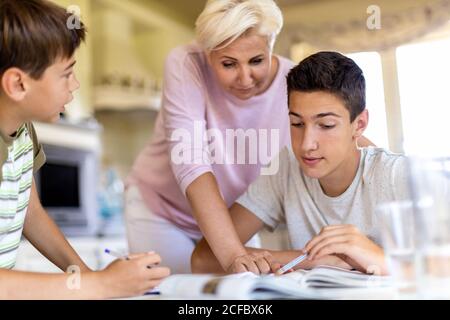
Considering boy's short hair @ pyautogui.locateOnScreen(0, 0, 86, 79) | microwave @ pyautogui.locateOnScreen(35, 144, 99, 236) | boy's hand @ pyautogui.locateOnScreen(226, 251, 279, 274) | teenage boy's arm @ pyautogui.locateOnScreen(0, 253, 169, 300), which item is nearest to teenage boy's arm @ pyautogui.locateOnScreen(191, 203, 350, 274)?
boy's hand @ pyautogui.locateOnScreen(226, 251, 279, 274)

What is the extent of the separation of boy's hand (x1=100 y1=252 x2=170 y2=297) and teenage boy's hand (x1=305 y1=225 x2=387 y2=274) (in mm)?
230

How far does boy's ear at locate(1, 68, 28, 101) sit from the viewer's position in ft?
2.17

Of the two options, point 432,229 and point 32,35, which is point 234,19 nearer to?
point 32,35

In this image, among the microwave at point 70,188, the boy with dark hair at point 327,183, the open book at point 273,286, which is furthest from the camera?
the microwave at point 70,188

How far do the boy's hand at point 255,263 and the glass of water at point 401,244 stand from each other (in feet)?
0.69

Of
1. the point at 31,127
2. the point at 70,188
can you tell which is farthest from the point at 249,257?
the point at 70,188

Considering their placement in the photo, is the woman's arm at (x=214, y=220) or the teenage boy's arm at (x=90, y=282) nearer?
the teenage boy's arm at (x=90, y=282)

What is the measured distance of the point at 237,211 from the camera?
1035mm

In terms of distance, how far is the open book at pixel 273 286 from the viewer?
53 centimetres

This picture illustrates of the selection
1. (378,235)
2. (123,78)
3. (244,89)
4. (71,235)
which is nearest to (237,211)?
(244,89)

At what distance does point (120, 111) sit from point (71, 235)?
111 cm

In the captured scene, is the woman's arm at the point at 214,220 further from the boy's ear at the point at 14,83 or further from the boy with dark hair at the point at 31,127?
the boy's ear at the point at 14,83
